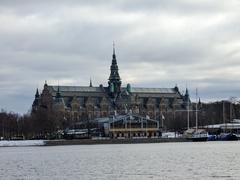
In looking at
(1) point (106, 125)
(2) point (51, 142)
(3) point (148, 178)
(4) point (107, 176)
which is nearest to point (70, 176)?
(4) point (107, 176)

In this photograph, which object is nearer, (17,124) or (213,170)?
(213,170)

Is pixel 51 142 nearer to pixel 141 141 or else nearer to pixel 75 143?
pixel 75 143

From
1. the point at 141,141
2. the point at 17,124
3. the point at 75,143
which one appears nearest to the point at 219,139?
the point at 141,141

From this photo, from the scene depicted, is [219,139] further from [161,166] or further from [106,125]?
[161,166]

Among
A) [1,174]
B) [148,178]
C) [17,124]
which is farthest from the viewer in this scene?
[17,124]

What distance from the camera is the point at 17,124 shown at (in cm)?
19738

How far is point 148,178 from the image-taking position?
2036 inches

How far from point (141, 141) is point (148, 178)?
11146 cm

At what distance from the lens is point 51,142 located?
15925 cm

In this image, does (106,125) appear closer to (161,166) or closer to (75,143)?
(75,143)

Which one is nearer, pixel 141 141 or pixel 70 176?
pixel 70 176

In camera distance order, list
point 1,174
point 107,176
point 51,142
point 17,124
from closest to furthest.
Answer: point 107,176, point 1,174, point 51,142, point 17,124

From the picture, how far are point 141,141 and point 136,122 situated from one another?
36.2 meters

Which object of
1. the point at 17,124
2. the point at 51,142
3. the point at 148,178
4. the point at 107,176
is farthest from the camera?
the point at 17,124
